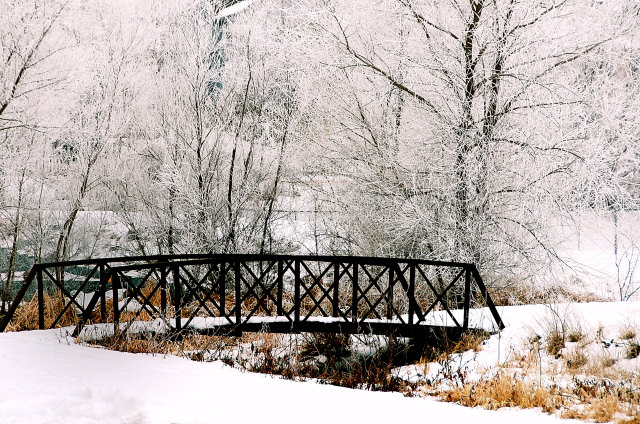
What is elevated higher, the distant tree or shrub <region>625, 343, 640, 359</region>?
the distant tree

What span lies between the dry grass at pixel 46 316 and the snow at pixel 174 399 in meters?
6.07

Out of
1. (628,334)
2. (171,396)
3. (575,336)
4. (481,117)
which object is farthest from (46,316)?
(628,334)

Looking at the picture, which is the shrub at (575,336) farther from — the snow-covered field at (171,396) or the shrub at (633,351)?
the shrub at (633,351)

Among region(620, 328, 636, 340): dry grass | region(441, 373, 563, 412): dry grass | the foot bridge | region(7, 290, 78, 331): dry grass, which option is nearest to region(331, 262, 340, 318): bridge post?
the foot bridge

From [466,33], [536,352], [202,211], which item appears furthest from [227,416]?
[202,211]

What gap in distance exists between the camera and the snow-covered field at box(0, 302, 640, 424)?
436 cm

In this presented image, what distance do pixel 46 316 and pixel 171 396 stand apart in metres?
9.33

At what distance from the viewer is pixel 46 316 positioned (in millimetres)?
12734

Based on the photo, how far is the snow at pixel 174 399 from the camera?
14.2 feet

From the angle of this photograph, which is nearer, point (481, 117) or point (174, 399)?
point (174, 399)

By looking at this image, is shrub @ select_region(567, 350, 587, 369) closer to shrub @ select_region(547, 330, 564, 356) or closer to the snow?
shrub @ select_region(547, 330, 564, 356)

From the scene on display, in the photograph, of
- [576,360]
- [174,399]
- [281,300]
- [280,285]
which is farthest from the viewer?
[281,300]

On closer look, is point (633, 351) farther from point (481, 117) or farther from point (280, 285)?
point (481, 117)

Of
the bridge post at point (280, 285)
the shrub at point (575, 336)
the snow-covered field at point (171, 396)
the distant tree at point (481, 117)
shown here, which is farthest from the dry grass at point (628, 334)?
the bridge post at point (280, 285)
